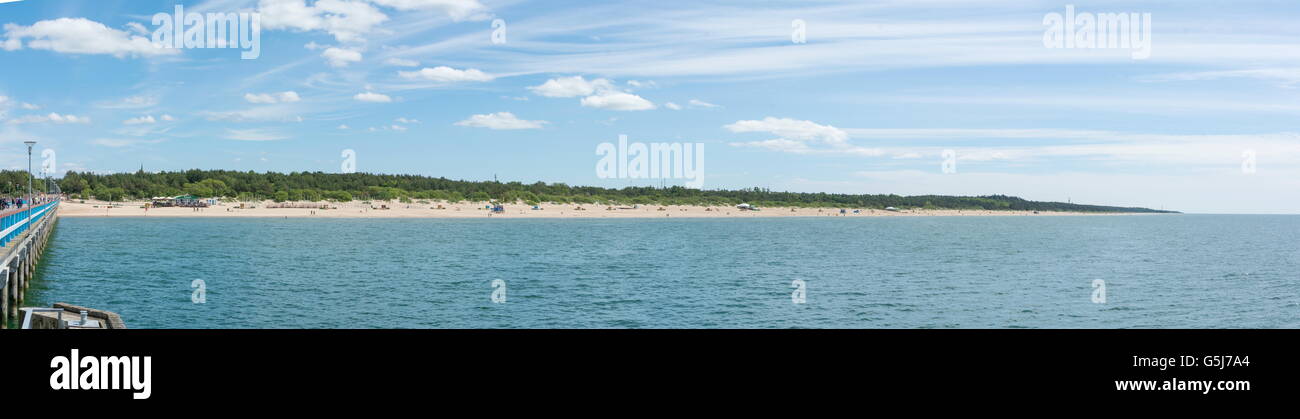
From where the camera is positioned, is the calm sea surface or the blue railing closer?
the blue railing

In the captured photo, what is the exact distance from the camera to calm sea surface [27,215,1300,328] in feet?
126

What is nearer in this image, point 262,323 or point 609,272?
point 262,323

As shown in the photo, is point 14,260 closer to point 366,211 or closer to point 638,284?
point 638,284

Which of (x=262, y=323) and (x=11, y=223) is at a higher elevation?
(x=11, y=223)

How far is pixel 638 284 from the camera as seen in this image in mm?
51000

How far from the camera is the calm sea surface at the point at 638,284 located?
3844 centimetres
